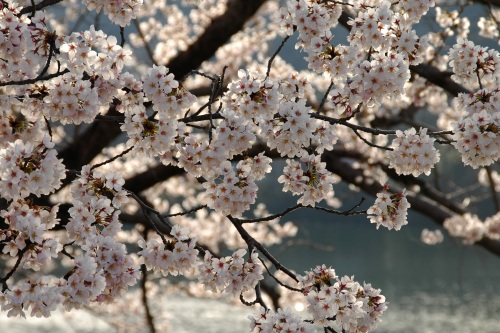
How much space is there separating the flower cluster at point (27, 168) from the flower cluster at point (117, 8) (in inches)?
37.0

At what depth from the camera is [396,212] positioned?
336cm

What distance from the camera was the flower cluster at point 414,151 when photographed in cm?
319

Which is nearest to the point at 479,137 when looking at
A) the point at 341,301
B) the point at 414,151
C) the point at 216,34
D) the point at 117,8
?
the point at 414,151

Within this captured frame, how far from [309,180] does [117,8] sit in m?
1.34

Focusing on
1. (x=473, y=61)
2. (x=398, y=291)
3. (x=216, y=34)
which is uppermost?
(x=398, y=291)

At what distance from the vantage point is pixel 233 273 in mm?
3242

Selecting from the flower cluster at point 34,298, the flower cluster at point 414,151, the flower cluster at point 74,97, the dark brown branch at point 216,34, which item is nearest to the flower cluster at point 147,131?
the flower cluster at point 74,97

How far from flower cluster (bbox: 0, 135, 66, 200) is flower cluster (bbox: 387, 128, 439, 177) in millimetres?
1651

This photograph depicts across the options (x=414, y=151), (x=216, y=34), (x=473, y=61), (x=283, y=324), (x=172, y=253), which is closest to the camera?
(x=283, y=324)

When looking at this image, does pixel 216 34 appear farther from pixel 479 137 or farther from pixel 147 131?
pixel 479 137

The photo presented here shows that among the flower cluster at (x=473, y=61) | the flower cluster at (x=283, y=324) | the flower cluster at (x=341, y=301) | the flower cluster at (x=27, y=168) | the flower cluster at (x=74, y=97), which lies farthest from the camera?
the flower cluster at (x=473, y=61)

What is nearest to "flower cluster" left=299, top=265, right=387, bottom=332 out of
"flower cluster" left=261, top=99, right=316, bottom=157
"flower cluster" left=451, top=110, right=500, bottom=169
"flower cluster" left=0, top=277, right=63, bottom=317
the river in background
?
"flower cluster" left=261, top=99, right=316, bottom=157

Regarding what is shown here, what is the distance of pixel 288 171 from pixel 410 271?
4706 cm

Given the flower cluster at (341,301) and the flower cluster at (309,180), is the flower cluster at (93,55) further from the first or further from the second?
the flower cluster at (341,301)
